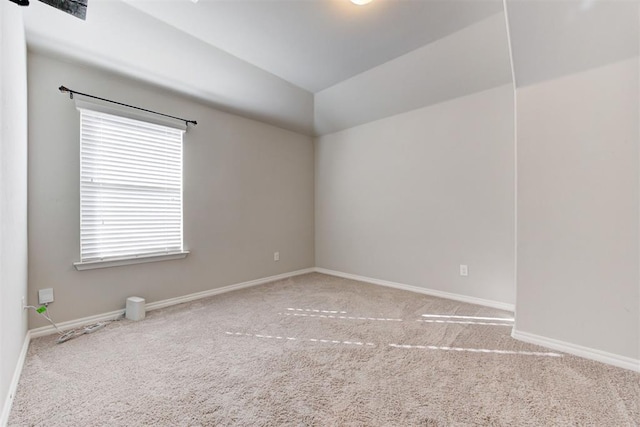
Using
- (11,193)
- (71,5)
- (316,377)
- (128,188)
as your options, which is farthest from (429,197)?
(11,193)

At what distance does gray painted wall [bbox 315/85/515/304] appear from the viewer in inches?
114

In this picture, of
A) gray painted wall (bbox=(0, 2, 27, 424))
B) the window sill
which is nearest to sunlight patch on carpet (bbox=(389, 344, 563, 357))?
gray painted wall (bbox=(0, 2, 27, 424))

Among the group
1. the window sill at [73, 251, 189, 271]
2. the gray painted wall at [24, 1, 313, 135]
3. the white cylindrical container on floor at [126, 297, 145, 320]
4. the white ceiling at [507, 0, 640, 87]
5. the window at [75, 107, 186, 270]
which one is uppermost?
the gray painted wall at [24, 1, 313, 135]

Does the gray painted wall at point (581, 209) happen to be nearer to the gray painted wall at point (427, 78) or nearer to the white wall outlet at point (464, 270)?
the gray painted wall at point (427, 78)

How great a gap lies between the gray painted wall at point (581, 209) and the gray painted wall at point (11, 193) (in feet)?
10.4

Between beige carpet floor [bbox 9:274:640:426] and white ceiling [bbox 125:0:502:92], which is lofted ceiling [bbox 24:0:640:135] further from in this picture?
beige carpet floor [bbox 9:274:640:426]

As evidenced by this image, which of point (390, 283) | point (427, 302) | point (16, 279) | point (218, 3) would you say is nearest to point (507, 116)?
point (427, 302)

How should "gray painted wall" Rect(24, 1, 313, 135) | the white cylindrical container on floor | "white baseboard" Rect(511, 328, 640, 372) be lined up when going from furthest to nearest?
1. the white cylindrical container on floor
2. "gray painted wall" Rect(24, 1, 313, 135)
3. "white baseboard" Rect(511, 328, 640, 372)

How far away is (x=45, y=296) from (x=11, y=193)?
3.67 feet

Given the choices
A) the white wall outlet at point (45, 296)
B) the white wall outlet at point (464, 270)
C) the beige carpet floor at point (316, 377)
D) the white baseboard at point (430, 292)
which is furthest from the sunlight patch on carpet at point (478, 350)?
the white wall outlet at point (45, 296)

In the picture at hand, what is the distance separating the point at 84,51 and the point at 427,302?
393cm

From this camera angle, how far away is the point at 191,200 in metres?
3.21

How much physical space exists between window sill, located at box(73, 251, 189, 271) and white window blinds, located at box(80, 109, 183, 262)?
4 centimetres

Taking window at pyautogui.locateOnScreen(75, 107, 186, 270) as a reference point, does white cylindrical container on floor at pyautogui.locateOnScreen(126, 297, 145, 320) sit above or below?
below
